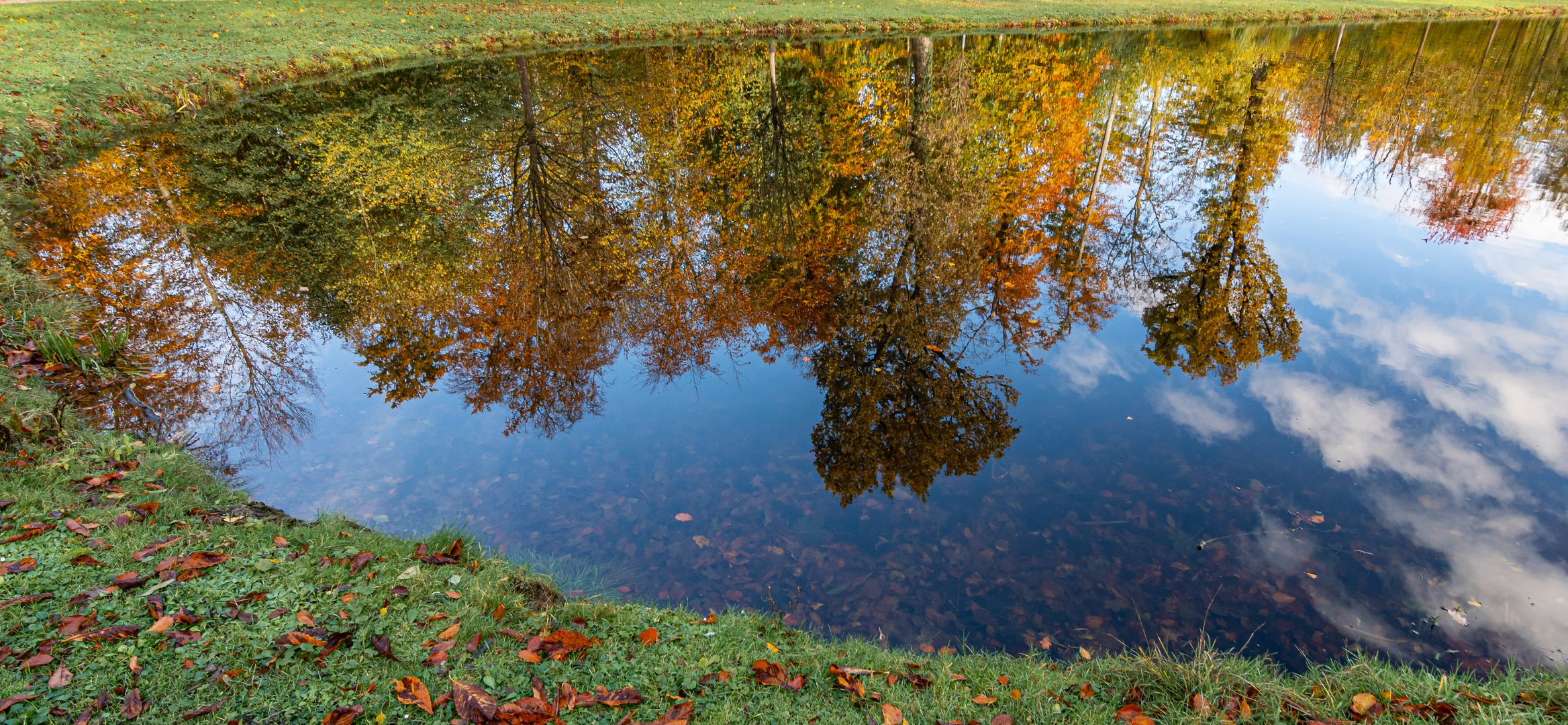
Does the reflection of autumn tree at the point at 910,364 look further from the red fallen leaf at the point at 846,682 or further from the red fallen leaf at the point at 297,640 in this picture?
the red fallen leaf at the point at 297,640

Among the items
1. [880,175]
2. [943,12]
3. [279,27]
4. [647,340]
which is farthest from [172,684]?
[943,12]

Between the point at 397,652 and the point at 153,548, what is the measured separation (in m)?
2.72

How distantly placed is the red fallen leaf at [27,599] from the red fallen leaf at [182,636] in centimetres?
106

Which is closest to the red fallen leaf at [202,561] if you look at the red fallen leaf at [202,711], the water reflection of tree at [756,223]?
the red fallen leaf at [202,711]

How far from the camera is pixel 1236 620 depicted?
257 inches


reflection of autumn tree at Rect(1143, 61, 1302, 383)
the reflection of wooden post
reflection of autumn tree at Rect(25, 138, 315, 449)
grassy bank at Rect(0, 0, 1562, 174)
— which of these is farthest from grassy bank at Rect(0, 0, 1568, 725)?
grassy bank at Rect(0, 0, 1562, 174)

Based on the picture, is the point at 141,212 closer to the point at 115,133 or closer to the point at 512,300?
the point at 115,133

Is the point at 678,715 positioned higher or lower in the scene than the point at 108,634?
lower

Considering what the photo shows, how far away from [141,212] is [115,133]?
6127 mm

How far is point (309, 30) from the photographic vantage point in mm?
28047

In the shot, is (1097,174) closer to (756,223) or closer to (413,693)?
(756,223)

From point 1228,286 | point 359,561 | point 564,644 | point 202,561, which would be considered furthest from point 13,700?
point 1228,286

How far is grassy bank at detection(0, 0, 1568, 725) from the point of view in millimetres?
4430

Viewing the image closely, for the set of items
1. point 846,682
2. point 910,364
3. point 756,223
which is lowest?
point 846,682
